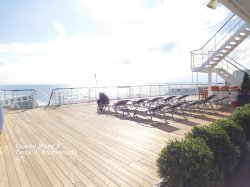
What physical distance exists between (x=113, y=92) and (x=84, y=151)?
975 cm

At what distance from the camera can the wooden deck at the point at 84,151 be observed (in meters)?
3.06

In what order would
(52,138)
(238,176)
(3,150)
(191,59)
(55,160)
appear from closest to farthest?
(238,176)
(55,160)
(3,150)
(52,138)
(191,59)

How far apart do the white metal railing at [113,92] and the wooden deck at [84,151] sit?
15.7ft

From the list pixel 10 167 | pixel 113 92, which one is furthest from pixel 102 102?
pixel 10 167

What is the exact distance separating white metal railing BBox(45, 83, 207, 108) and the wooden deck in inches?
188

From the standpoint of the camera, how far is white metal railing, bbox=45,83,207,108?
1162 centimetres

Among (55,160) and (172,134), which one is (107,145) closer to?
(55,160)

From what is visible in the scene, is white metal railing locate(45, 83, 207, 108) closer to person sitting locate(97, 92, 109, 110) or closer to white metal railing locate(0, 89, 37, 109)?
white metal railing locate(0, 89, 37, 109)

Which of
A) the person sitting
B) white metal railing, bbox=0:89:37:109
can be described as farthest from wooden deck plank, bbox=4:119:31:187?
white metal railing, bbox=0:89:37:109

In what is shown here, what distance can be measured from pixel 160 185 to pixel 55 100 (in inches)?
402

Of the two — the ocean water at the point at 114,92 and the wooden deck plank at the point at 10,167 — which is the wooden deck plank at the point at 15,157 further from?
the ocean water at the point at 114,92

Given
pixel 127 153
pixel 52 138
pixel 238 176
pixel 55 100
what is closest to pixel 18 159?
pixel 52 138

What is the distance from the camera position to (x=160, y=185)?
2344 mm

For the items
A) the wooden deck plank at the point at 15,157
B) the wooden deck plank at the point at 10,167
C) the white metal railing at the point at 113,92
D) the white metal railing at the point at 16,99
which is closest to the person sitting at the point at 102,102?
the white metal railing at the point at 113,92
